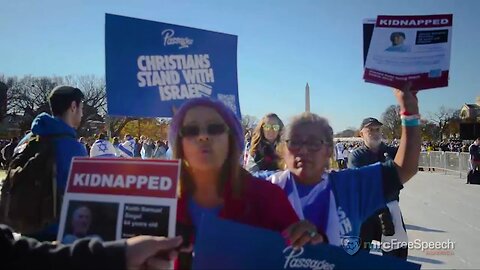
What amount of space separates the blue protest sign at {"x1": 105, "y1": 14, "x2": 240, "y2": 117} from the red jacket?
119 cm

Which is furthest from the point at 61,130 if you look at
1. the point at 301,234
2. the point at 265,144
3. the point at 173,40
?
the point at 265,144

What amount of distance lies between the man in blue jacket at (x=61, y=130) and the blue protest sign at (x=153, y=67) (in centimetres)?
47

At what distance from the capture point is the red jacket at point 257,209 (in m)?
1.78

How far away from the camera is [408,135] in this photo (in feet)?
7.74

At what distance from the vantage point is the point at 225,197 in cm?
188

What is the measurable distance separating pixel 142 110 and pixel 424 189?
12797mm

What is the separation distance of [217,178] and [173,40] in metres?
1.42

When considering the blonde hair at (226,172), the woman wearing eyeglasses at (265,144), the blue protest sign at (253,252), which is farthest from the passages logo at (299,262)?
the woman wearing eyeglasses at (265,144)

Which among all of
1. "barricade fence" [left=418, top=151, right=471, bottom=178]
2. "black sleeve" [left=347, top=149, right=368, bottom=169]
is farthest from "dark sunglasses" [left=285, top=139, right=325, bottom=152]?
"barricade fence" [left=418, top=151, right=471, bottom=178]

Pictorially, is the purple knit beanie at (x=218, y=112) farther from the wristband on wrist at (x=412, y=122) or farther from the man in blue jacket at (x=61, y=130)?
the man in blue jacket at (x=61, y=130)

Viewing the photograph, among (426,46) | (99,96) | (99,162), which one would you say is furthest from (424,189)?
(99,96)

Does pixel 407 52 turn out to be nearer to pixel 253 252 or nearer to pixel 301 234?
pixel 301 234

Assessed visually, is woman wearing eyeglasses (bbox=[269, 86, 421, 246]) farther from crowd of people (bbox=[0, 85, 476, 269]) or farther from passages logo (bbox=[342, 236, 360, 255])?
passages logo (bbox=[342, 236, 360, 255])

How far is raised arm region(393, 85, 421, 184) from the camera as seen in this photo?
2.29m
